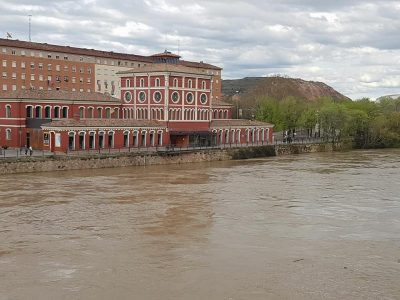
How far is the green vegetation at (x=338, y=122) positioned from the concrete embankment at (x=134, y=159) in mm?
10976

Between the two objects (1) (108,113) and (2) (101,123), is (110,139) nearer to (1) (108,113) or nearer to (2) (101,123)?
(2) (101,123)

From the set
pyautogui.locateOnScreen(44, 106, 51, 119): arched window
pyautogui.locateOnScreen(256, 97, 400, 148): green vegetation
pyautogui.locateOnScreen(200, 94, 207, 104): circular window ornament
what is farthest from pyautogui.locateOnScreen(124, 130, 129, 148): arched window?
pyautogui.locateOnScreen(256, 97, 400, 148): green vegetation

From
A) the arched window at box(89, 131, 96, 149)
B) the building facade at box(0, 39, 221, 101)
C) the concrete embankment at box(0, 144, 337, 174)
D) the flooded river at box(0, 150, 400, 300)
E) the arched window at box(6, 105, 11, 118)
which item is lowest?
the flooded river at box(0, 150, 400, 300)

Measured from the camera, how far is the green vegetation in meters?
81.4

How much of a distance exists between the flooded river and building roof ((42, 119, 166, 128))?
26.4 feet

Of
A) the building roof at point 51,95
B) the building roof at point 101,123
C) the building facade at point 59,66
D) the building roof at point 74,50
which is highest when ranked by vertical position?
the building roof at point 74,50

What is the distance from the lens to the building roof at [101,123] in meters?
52.2

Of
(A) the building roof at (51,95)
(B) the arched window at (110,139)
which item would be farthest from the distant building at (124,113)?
(B) the arched window at (110,139)

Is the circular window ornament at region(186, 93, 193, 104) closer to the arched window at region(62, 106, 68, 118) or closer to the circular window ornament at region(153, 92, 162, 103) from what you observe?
the circular window ornament at region(153, 92, 162, 103)

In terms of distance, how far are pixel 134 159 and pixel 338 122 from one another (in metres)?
38.6

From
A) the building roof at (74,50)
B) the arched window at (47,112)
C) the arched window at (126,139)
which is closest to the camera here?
the arched window at (126,139)

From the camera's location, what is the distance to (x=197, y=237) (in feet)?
82.7

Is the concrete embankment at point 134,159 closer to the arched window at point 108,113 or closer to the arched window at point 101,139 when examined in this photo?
the arched window at point 101,139

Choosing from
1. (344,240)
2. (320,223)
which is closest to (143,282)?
(344,240)
